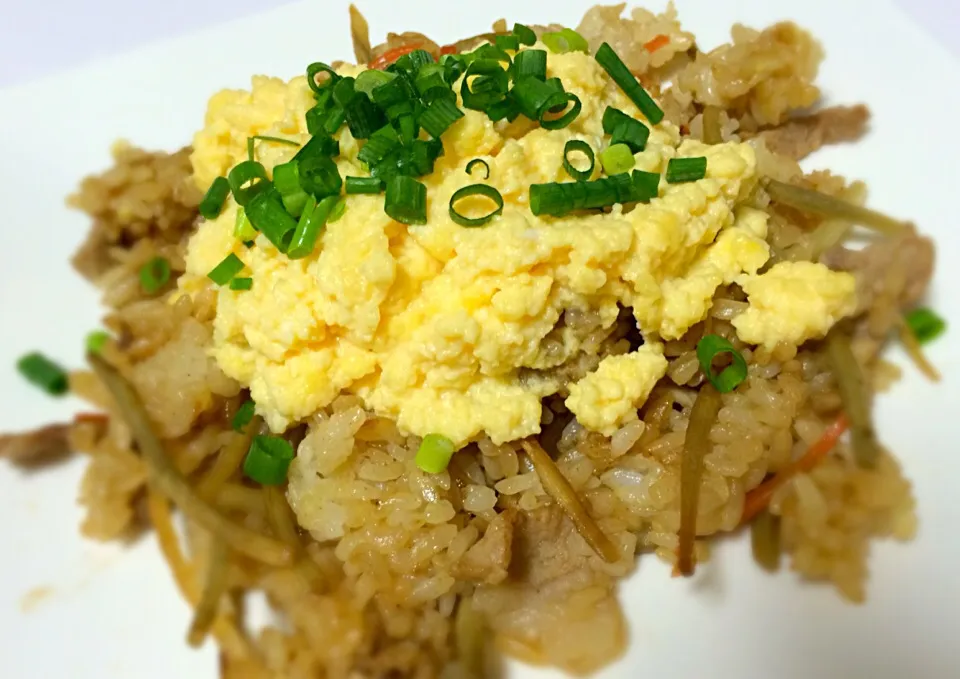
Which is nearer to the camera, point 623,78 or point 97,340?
point 97,340

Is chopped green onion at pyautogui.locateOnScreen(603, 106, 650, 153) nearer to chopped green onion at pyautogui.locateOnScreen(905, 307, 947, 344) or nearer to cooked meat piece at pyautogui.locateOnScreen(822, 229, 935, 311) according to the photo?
cooked meat piece at pyautogui.locateOnScreen(822, 229, 935, 311)

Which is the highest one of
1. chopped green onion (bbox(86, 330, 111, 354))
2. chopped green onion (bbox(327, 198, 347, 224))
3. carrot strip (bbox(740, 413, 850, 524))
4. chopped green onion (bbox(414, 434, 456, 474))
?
chopped green onion (bbox(327, 198, 347, 224))

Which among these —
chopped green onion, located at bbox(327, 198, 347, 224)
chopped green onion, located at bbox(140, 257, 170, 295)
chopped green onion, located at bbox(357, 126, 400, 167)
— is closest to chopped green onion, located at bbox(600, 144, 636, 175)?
chopped green onion, located at bbox(357, 126, 400, 167)

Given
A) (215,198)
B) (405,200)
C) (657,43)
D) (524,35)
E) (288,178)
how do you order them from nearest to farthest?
(405,200) → (288,178) → (215,198) → (524,35) → (657,43)

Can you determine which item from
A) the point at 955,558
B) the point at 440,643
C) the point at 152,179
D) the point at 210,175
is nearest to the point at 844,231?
the point at 955,558

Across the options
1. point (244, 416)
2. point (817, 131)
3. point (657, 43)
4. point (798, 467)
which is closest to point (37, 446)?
point (244, 416)

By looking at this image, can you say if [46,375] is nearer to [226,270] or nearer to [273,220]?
[226,270]
